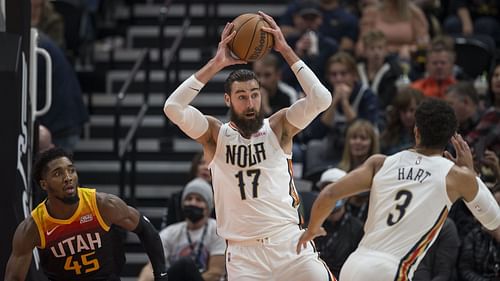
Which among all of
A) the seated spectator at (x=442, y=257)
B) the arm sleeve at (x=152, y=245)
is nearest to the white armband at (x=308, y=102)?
the arm sleeve at (x=152, y=245)

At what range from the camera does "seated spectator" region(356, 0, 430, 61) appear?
14016 mm

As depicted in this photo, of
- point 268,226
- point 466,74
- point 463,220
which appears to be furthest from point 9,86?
point 466,74

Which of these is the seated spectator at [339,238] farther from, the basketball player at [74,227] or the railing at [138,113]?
the railing at [138,113]

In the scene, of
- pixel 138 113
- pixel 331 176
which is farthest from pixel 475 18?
pixel 331 176

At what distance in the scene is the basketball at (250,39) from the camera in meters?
8.34

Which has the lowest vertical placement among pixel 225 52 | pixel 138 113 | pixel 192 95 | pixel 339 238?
pixel 339 238

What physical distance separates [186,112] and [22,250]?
5.03ft

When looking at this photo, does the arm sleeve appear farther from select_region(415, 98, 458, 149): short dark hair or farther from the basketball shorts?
select_region(415, 98, 458, 149): short dark hair

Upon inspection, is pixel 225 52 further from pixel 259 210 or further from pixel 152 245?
pixel 152 245

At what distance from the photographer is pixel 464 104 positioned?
38.7 feet

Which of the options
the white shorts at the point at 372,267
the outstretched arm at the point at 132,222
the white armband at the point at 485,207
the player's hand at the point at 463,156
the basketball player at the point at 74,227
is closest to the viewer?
the white shorts at the point at 372,267

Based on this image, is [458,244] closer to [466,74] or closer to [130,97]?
[466,74]

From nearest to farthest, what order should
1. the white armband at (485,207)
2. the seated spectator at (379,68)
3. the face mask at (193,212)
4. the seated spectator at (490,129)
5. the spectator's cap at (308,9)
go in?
the white armband at (485,207) → the face mask at (193,212) → the seated spectator at (490,129) → the seated spectator at (379,68) → the spectator's cap at (308,9)

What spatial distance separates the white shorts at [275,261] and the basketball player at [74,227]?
73 cm
